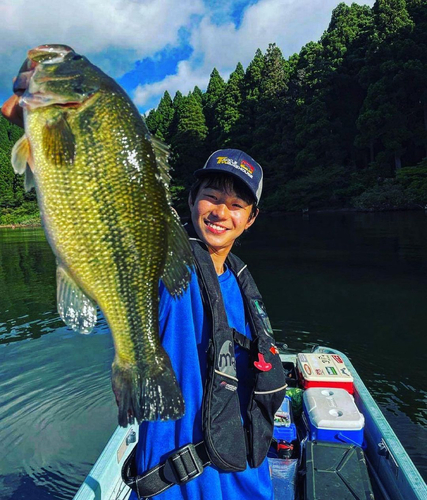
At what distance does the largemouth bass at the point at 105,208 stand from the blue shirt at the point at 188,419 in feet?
0.78

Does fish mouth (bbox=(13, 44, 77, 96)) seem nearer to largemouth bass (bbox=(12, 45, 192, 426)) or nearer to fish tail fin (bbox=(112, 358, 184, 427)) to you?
largemouth bass (bbox=(12, 45, 192, 426))

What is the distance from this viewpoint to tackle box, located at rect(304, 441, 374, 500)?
307 cm

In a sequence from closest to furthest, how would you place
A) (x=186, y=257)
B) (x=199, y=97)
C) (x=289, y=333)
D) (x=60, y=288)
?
(x=60, y=288) < (x=186, y=257) < (x=289, y=333) < (x=199, y=97)

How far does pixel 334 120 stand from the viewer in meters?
35.9

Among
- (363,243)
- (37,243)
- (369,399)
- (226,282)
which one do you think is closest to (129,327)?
(226,282)

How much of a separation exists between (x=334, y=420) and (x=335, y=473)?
1.70ft

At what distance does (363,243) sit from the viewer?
1898cm

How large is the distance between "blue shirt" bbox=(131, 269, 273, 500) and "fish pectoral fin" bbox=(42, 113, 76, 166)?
0.70m

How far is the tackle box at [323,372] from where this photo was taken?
14.4 feet

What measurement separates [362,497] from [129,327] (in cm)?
259

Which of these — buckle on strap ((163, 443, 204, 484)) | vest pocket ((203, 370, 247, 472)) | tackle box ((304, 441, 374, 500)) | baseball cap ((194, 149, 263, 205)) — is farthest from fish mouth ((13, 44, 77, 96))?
tackle box ((304, 441, 374, 500))

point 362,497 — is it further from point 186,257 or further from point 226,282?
point 186,257

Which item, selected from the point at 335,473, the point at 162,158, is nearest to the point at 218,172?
the point at 162,158

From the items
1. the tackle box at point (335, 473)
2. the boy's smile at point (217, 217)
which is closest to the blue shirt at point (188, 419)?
the boy's smile at point (217, 217)
